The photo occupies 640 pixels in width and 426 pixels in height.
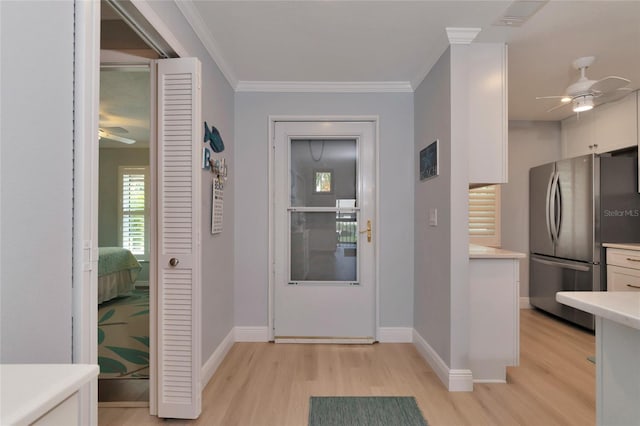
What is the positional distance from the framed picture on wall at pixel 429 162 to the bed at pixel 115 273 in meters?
4.17

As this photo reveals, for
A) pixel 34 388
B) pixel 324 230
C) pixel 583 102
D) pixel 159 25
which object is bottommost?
pixel 34 388

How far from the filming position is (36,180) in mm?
1015

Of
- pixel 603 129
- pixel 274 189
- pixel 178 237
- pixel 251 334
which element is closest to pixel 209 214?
pixel 178 237

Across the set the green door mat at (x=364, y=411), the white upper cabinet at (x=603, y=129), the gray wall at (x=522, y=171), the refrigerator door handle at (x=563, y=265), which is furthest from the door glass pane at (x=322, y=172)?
→ the white upper cabinet at (x=603, y=129)

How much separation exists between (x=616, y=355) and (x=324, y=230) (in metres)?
2.41

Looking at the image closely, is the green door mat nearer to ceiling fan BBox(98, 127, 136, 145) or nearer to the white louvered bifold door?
the white louvered bifold door

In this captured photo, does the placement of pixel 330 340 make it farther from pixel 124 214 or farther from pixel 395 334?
pixel 124 214

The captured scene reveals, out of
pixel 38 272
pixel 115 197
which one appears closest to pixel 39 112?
pixel 38 272

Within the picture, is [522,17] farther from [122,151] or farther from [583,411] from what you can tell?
[122,151]

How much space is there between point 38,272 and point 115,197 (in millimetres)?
5491

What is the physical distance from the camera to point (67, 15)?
3.65 ft

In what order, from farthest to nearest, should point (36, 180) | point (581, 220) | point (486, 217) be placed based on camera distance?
point (486, 217)
point (581, 220)
point (36, 180)

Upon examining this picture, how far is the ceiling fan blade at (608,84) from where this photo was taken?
225 centimetres

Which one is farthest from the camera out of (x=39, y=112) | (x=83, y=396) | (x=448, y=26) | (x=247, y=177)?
(x=247, y=177)
